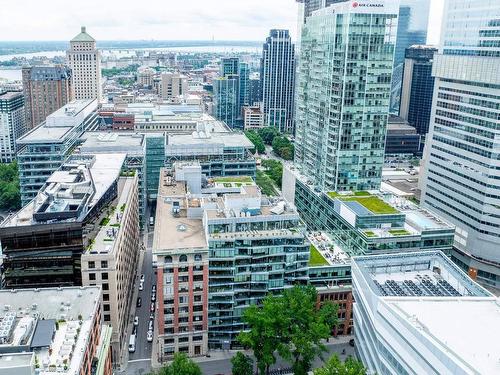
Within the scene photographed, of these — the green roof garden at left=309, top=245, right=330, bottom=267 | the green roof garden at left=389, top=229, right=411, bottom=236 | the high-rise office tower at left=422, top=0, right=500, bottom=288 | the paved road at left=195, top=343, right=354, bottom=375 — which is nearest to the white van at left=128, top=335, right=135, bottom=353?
the paved road at left=195, top=343, right=354, bottom=375

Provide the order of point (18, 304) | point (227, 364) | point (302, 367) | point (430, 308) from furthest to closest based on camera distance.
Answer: point (227, 364), point (302, 367), point (18, 304), point (430, 308)

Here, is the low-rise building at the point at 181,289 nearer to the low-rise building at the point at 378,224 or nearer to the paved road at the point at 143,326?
the paved road at the point at 143,326

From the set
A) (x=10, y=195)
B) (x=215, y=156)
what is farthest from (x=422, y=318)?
(x=10, y=195)

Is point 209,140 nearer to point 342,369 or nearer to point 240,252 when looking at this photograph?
point 240,252

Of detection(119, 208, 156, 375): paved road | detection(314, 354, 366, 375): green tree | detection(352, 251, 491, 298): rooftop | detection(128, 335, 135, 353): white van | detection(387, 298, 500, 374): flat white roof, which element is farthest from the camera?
detection(128, 335, 135, 353): white van

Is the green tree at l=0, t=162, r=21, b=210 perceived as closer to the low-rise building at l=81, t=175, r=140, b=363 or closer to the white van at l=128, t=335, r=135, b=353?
the low-rise building at l=81, t=175, r=140, b=363

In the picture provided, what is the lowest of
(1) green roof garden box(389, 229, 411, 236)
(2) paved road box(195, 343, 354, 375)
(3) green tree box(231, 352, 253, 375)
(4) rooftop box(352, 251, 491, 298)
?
(2) paved road box(195, 343, 354, 375)

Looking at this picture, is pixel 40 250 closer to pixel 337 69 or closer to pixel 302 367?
pixel 302 367

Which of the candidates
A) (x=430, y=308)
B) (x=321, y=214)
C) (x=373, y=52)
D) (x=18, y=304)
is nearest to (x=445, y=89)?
(x=373, y=52)
